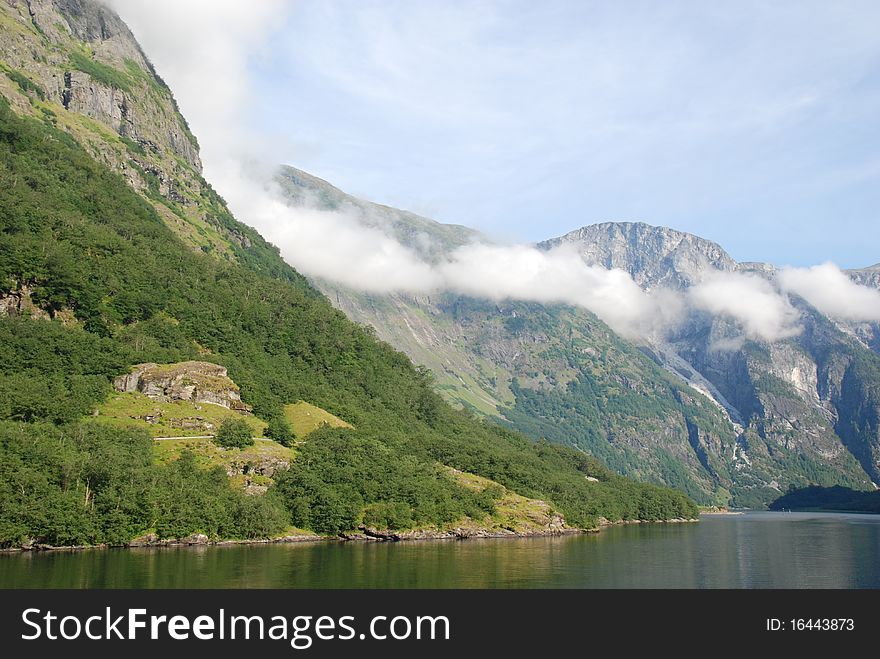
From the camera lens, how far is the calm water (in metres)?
110

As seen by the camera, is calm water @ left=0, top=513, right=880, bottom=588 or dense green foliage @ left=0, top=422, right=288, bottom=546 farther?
dense green foliage @ left=0, top=422, right=288, bottom=546

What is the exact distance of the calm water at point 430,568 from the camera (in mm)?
110500

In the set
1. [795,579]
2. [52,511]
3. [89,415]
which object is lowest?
[795,579]

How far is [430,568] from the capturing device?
434 ft

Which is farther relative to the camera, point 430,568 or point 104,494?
point 104,494

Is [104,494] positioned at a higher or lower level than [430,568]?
higher

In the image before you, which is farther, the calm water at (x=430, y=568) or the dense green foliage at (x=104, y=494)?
the dense green foliage at (x=104, y=494)

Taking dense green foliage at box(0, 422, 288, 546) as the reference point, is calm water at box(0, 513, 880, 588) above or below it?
below

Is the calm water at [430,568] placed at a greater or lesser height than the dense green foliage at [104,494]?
lesser
